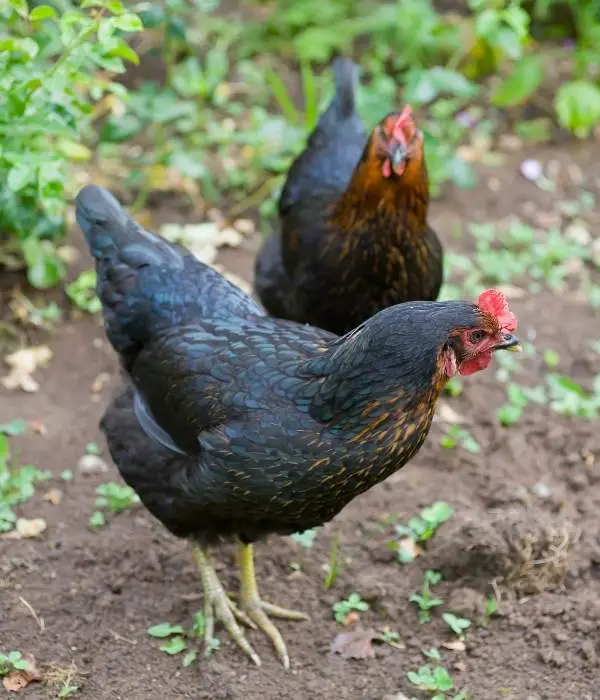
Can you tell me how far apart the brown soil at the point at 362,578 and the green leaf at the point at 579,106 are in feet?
8.06

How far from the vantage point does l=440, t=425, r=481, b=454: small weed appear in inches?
168

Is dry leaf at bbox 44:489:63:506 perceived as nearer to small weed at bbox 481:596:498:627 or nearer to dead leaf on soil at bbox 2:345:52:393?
dead leaf on soil at bbox 2:345:52:393

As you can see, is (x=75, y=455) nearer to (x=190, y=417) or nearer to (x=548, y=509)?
(x=190, y=417)

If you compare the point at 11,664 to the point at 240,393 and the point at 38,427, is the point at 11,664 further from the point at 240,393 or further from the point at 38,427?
the point at 38,427

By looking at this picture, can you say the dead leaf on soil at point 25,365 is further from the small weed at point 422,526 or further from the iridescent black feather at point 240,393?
the small weed at point 422,526

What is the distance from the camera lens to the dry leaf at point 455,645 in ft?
Result: 11.0

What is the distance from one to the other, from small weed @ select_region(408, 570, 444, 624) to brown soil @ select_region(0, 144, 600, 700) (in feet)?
0.10

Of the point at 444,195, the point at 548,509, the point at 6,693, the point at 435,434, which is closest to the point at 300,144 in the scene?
the point at 444,195

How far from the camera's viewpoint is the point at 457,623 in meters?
3.43

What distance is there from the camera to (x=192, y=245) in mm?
5293

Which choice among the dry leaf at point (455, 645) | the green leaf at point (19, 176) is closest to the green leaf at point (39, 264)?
the green leaf at point (19, 176)

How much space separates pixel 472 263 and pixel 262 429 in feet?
9.12

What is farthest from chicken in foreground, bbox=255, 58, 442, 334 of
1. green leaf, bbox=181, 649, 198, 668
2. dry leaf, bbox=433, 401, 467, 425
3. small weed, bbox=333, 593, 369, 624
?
green leaf, bbox=181, 649, 198, 668

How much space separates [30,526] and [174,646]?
753 millimetres
